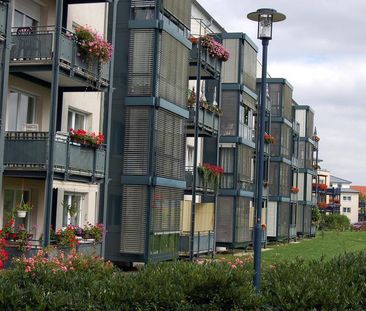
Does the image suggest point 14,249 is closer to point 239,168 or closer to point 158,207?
point 158,207

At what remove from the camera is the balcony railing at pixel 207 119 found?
29.5 metres

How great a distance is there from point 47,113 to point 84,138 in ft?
6.19

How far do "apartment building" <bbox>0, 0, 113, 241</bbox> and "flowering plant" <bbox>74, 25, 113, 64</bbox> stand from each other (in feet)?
0.52

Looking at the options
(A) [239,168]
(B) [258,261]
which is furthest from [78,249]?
(A) [239,168]

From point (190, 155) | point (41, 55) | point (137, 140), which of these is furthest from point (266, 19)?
point (190, 155)

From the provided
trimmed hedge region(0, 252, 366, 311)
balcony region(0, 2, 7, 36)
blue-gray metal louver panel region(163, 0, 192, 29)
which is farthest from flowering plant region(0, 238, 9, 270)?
blue-gray metal louver panel region(163, 0, 192, 29)

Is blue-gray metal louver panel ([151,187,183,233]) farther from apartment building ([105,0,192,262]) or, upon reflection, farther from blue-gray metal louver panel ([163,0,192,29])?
blue-gray metal louver panel ([163,0,192,29])

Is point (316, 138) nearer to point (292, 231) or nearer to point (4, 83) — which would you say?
point (292, 231)

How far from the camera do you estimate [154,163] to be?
24.7 metres

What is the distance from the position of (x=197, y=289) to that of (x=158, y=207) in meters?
17.4

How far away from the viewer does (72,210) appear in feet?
68.3

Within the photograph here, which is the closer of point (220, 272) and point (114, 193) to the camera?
point (220, 272)

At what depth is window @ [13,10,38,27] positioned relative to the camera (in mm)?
19775

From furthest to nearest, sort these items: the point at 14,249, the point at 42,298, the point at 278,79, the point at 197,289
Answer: the point at 278,79, the point at 14,249, the point at 197,289, the point at 42,298
